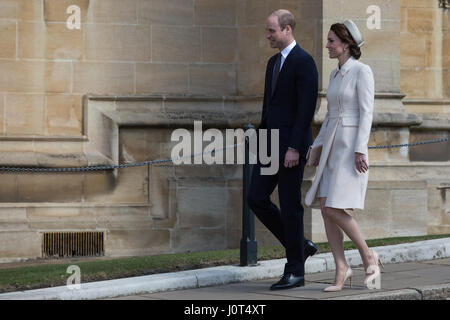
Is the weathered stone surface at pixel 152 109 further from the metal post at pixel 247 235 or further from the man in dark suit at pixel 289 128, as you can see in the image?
the man in dark suit at pixel 289 128

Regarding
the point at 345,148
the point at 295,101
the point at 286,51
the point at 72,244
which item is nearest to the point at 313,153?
the point at 345,148

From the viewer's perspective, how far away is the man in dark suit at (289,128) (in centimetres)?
634

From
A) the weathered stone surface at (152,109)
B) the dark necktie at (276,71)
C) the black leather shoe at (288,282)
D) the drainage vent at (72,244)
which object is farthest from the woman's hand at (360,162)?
the drainage vent at (72,244)

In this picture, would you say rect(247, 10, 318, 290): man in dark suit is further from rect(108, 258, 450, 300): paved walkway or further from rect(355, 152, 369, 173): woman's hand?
rect(355, 152, 369, 173): woman's hand

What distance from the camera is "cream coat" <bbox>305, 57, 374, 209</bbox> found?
609cm

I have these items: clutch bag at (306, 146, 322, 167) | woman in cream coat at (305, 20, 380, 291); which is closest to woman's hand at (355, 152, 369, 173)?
woman in cream coat at (305, 20, 380, 291)

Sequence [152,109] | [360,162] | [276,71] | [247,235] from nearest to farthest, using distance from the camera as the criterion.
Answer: [360,162]
[276,71]
[247,235]
[152,109]

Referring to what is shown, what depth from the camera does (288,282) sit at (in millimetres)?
6391

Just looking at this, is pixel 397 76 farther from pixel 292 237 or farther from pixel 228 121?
pixel 292 237

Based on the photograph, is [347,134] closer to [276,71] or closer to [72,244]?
[276,71]

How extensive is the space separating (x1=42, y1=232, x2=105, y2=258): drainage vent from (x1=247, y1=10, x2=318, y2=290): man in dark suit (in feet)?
14.1

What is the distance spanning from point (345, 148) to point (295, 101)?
0.55 meters
